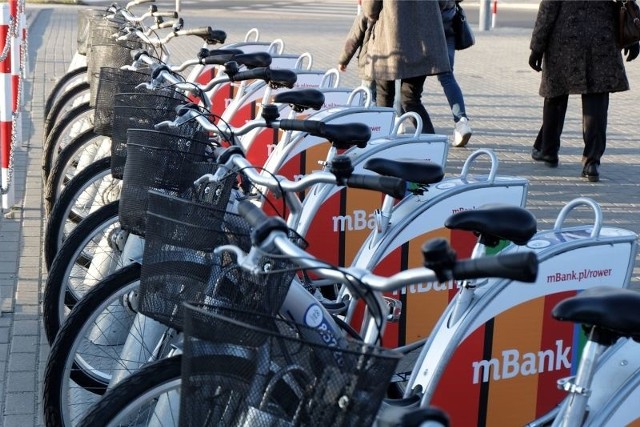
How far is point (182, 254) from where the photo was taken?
300 centimetres

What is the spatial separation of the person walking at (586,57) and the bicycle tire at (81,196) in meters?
4.14

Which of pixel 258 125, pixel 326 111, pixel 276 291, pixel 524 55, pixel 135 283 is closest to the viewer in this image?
pixel 276 291

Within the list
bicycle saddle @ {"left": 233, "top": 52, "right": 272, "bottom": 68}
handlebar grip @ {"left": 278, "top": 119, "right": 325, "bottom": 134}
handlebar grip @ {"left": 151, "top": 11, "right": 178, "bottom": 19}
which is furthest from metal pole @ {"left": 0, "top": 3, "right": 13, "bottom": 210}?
handlebar grip @ {"left": 278, "top": 119, "right": 325, "bottom": 134}

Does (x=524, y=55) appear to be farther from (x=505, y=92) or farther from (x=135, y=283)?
(x=135, y=283)

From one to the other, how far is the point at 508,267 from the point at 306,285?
162 cm

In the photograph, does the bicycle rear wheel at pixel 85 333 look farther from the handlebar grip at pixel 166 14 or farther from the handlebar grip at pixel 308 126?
the handlebar grip at pixel 166 14

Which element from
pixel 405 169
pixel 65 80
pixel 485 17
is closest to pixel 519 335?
pixel 405 169

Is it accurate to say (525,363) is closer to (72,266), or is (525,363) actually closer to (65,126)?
(72,266)

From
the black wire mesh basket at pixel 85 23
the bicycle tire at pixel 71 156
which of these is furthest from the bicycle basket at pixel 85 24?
the bicycle tire at pixel 71 156

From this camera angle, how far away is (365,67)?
827 centimetres

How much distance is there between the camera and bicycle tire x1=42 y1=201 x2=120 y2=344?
4.36 m

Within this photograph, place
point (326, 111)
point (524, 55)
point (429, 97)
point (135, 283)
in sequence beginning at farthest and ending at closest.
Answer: point (524, 55), point (429, 97), point (326, 111), point (135, 283)

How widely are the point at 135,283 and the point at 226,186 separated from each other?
574mm

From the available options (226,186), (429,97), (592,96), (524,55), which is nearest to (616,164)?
(592,96)
